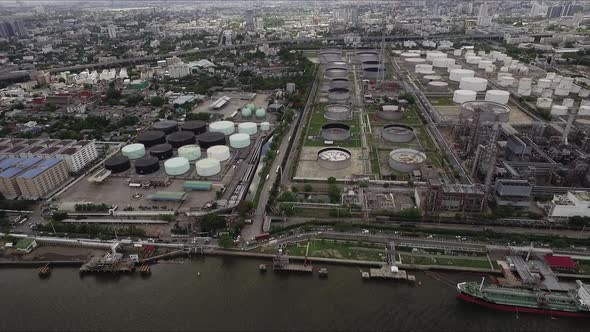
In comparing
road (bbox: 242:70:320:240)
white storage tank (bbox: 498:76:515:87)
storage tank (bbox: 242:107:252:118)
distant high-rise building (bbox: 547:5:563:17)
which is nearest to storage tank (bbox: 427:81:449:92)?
white storage tank (bbox: 498:76:515:87)

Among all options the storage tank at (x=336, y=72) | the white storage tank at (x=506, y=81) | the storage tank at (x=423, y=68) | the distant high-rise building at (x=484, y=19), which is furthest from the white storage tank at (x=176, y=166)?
the distant high-rise building at (x=484, y=19)

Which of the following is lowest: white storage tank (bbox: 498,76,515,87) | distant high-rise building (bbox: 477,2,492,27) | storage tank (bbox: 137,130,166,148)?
storage tank (bbox: 137,130,166,148)

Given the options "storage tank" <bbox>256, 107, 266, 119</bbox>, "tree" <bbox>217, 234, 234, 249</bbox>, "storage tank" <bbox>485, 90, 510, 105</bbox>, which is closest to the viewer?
"tree" <bbox>217, 234, 234, 249</bbox>

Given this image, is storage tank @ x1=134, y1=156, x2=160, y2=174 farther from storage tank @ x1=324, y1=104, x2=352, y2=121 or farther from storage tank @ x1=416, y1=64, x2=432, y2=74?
storage tank @ x1=416, y1=64, x2=432, y2=74

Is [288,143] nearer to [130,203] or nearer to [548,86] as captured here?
[130,203]

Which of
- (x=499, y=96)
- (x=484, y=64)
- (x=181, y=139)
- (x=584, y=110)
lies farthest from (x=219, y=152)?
(x=484, y=64)
